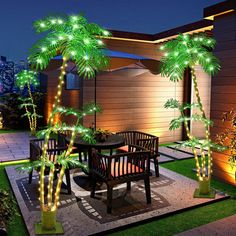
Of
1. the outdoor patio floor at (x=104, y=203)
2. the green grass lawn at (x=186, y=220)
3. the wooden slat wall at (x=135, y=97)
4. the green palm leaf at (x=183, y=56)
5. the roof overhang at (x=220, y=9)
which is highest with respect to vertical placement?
the roof overhang at (x=220, y=9)

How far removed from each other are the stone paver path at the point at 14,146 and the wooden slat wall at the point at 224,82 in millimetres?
4333

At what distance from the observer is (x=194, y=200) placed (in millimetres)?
4793

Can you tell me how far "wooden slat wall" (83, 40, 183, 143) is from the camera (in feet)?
27.1

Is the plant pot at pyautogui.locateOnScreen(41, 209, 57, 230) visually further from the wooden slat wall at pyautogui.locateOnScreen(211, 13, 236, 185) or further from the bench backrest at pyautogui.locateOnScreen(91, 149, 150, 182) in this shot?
the wooden slat wall at pyautogui.locateOnScreen(211, 13, 236, 185)

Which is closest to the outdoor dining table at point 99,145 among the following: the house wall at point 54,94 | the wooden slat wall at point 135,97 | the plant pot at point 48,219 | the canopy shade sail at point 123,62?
the canopy shade sail at point 123,62

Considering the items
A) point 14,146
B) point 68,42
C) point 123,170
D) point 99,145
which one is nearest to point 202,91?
point 99,145

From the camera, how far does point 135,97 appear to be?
8.78m

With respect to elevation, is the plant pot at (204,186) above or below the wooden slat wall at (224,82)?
below

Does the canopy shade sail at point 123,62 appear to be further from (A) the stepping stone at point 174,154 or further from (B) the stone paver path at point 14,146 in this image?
(B) the stone paver path at point 14,146

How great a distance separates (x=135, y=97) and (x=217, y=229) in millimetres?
5302

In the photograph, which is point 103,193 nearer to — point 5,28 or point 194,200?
point 194,200

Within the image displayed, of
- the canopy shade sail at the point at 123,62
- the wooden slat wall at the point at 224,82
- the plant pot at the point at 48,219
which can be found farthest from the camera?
the canopy shade sail at the point at 123,62

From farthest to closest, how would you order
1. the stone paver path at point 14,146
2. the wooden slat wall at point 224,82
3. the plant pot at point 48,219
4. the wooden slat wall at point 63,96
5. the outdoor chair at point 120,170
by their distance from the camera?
the wooden slat wall at point 63,96
the stone paver path at point 14,146
the wooden slat wall at point 224,82
the outdoor chair at point 120,170
the plant pot at point 48,219

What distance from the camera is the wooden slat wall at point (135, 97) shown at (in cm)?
827
